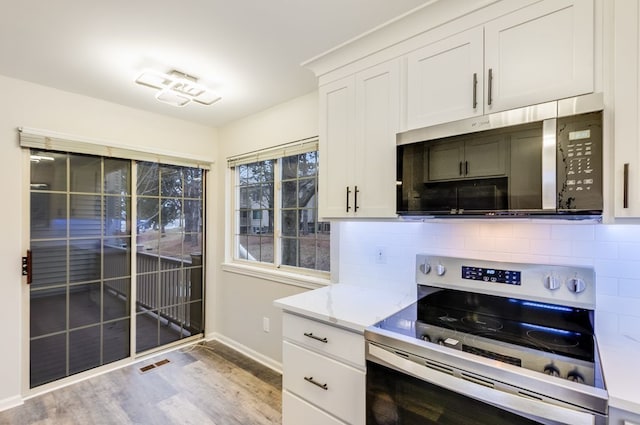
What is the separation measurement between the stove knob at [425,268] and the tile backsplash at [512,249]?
0.29 ft

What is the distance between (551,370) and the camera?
100 cm

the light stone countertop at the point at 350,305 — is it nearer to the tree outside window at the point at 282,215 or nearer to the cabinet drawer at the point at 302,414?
the cabinet drawer at the point at 302,414

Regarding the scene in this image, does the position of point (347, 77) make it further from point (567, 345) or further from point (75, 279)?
point (75, 279)

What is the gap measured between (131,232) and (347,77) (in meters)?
2.49

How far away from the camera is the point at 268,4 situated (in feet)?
5.10

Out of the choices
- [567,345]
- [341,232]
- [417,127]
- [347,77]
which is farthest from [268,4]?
[567,345]

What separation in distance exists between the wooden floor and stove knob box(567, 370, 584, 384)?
1859 millimetres

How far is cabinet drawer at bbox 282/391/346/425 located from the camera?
1587mm

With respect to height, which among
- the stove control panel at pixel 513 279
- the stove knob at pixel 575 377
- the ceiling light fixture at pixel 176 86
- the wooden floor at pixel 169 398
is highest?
the ceiling light fixture at pixel 176 86

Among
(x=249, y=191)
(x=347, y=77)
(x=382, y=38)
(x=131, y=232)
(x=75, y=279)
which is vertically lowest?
(x=75, y=279)

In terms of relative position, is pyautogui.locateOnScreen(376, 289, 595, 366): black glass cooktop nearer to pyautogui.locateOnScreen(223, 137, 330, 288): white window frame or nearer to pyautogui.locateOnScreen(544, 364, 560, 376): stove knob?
pyautogui.locateOnScreen(544, 364, 560, 376): stove knob

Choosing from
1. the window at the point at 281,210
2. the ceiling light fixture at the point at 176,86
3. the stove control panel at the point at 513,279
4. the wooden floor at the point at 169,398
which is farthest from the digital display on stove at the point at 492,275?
the ceiling light fixture at the point at 176,86

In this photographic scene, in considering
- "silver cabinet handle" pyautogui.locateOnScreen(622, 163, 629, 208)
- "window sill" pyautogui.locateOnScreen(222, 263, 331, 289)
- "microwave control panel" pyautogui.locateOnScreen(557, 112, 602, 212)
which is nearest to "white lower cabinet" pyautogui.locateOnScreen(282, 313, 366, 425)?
"window sill" pyautogui.locateOnScreen(222, 263, 331, 289)

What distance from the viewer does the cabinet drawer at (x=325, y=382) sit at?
1451 mm
